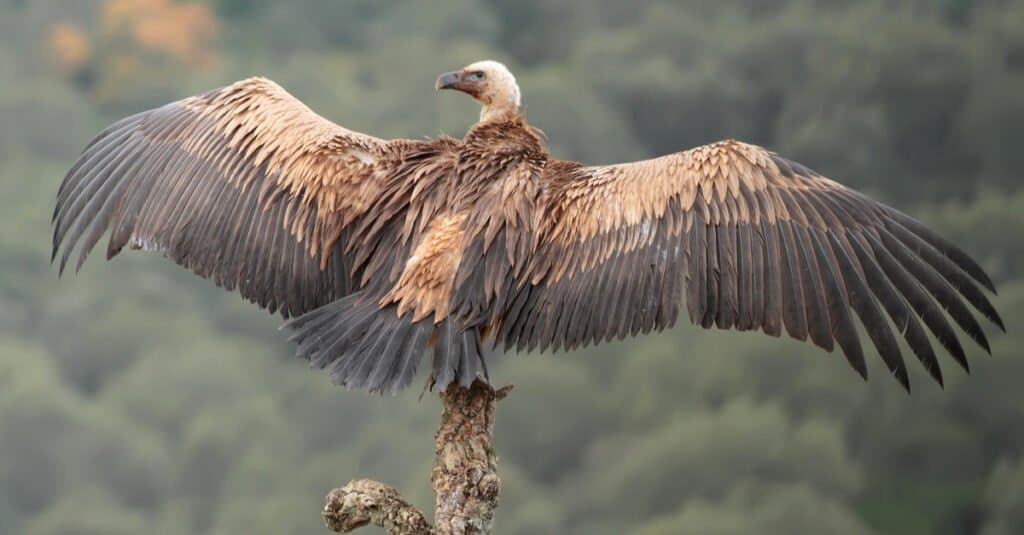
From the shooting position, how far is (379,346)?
6.53m

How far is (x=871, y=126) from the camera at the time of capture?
38969 millimetres

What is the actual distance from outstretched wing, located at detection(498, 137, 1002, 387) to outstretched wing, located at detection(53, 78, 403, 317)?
2.88 feet

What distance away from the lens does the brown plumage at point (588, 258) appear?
6590 mm

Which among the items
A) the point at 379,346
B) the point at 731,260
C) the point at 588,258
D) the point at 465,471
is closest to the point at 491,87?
the point at 588,258

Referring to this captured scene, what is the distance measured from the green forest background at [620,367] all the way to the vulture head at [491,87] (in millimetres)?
20393

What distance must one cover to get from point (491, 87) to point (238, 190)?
3.86 feet

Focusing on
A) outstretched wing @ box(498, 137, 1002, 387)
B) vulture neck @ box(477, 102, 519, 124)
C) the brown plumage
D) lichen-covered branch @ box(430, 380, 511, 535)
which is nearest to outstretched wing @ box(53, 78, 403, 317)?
the brown plumage

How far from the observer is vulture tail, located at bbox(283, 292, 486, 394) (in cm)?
637

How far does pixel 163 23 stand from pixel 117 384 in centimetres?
2638

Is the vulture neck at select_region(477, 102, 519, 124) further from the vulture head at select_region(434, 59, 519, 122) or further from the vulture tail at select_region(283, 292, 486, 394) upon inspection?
the vulture tail at select_region(283, 292, 486, 394)

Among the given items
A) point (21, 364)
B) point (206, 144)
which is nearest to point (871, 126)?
point (21, 364)

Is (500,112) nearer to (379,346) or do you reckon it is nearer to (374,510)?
(379,346)

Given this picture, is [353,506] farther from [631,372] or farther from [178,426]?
[178,426]

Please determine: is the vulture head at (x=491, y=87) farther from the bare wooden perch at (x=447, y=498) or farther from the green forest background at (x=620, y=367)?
the green forest background at (x=620, y=367)
